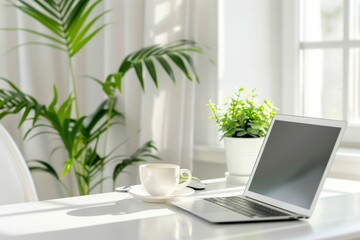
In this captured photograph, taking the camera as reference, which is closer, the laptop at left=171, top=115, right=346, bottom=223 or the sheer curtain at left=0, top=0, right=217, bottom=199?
the laptop at left=171, top=115, right=346, bottom=223

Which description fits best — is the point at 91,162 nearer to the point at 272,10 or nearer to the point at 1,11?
the point at 1,11

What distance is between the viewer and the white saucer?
1.66 m

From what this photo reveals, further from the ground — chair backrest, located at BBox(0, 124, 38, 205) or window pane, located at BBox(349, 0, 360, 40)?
window pane, located at BBox(349, 0, 360, 40)

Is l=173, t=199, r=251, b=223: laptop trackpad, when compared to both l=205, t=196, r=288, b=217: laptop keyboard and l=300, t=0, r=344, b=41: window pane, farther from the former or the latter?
l=300, t=0, r=344, b=41: window pane

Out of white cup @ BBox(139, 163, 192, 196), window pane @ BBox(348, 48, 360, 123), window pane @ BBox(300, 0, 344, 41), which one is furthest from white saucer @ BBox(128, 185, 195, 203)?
window pane @ BBox(300, 0, 344, 41)

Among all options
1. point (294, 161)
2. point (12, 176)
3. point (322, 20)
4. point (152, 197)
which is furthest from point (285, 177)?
point (322, 20)

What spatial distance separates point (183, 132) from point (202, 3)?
1.57 ft

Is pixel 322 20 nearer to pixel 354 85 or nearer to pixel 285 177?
pixel 354 85

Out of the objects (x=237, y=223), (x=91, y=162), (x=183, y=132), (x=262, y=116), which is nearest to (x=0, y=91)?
(x=91, y=162)

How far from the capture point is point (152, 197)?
1.66m

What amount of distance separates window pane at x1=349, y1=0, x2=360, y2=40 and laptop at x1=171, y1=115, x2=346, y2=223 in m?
0.82

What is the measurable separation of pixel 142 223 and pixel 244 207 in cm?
25

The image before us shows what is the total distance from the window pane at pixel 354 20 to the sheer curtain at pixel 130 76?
0.48m

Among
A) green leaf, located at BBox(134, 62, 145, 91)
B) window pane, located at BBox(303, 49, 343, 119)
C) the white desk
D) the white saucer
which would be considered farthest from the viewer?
window pane, located at BBox(303, 49, 343, 119)
